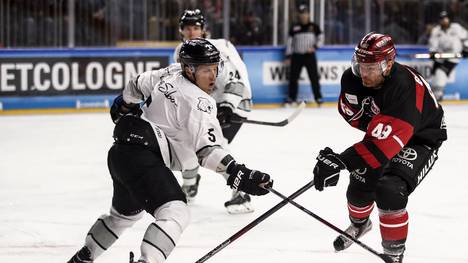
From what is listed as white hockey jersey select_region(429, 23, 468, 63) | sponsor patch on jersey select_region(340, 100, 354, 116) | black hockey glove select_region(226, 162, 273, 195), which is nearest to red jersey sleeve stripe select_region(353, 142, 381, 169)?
sponsor patch on jersey select_region(340, 100, 354, 116)

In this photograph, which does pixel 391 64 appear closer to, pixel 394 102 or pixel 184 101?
pixel 394 102

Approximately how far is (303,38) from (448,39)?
198 cm

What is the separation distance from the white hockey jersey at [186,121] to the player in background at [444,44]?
813cm

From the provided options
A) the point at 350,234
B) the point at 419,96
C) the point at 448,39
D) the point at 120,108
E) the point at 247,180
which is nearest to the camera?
the point at 247,180

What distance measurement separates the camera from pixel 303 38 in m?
10.4

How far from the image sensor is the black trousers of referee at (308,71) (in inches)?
406

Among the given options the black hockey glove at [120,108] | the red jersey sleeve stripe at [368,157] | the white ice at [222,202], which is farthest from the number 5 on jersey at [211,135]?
the white ice at [222,202]

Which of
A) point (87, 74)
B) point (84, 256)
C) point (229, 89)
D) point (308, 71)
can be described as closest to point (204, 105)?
point (84, 256)

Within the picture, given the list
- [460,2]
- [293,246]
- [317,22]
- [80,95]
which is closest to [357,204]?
[293,246]

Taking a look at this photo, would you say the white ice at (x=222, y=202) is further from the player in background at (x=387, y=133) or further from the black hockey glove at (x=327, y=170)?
the black hockey glove at (x=327, y=170)

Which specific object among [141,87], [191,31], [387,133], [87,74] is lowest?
[87,74]

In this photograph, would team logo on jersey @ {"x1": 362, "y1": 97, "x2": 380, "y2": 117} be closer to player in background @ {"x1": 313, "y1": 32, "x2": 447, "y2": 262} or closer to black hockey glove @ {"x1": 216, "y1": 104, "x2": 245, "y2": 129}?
player in background @ {"x1": 313, "y1": 32, "x2": 447, "y2": 262}

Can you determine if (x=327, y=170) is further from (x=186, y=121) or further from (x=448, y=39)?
(x=448, y=39)

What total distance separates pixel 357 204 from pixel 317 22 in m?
7.39
